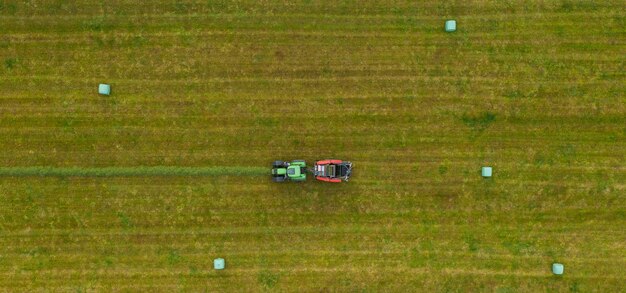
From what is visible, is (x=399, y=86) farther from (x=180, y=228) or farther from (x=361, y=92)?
(x=180, y=228)

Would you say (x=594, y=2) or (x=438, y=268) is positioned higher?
(x=594, y=2)

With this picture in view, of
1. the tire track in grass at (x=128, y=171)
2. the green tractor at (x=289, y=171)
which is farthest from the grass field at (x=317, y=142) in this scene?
the green tractor at (x=289, y=171)

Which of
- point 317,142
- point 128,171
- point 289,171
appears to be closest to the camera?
point 289,171

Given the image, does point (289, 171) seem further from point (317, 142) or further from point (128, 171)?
point (128, 171)

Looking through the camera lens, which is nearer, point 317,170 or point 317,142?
point 317,170

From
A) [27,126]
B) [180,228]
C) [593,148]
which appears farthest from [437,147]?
[27,126]

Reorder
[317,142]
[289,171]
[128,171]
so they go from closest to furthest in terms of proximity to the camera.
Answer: [289,171] < [128,171] < [317,142]

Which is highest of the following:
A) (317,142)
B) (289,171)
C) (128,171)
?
(317,142)

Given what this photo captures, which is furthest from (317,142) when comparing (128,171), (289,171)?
(128,171)
